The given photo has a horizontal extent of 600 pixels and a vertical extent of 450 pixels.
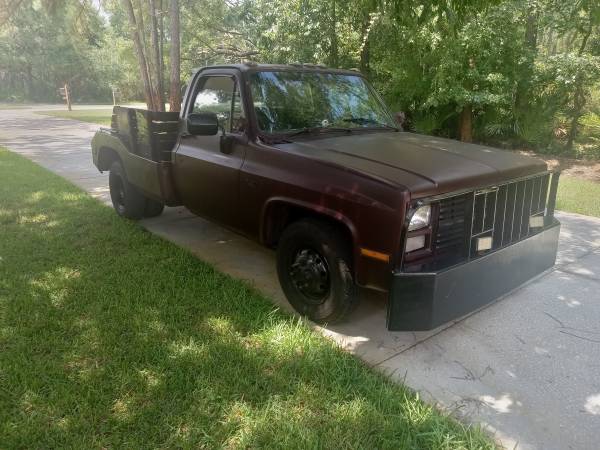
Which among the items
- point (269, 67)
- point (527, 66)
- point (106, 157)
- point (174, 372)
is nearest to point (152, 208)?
point (106, 157)

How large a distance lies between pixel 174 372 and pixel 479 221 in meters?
2.21

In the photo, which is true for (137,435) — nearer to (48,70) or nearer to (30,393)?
(30,393)

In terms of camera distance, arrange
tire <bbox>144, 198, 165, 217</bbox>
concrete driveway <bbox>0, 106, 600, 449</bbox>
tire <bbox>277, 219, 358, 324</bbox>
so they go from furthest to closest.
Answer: tire <bbox>144, 198, 165, 217</bbox>, tire <bbox>277, 219, 358, 324</bbox>, concrete driveway <bbox>0, 106, 600, 449</bbox>

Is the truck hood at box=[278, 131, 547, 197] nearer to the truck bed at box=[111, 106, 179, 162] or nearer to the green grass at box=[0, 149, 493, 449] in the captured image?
the green grass at box=[0, 149, 493, 449]

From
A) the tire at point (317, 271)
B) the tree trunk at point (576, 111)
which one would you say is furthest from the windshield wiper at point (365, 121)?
the tree trunk at point (576, 111)

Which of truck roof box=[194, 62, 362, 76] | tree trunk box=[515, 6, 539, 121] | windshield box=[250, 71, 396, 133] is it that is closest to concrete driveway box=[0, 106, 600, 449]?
windshield box=[250, 71, 396, 133]

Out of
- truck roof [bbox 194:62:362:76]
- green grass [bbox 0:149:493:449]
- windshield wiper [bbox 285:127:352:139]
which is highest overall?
truck roof [bbox 194:62:362:76]

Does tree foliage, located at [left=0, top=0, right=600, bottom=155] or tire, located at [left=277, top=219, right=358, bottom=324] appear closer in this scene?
tire, located at [left=277, top=219, right=358, bottom=324]

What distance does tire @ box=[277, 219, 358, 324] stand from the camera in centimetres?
329

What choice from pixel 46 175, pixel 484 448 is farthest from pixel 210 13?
pixel 484 448

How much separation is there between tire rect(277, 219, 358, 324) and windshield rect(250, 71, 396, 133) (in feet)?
3.17

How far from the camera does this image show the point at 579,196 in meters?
8.10

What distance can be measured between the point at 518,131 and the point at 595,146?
1730 mm

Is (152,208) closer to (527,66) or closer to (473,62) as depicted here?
(473,62)
